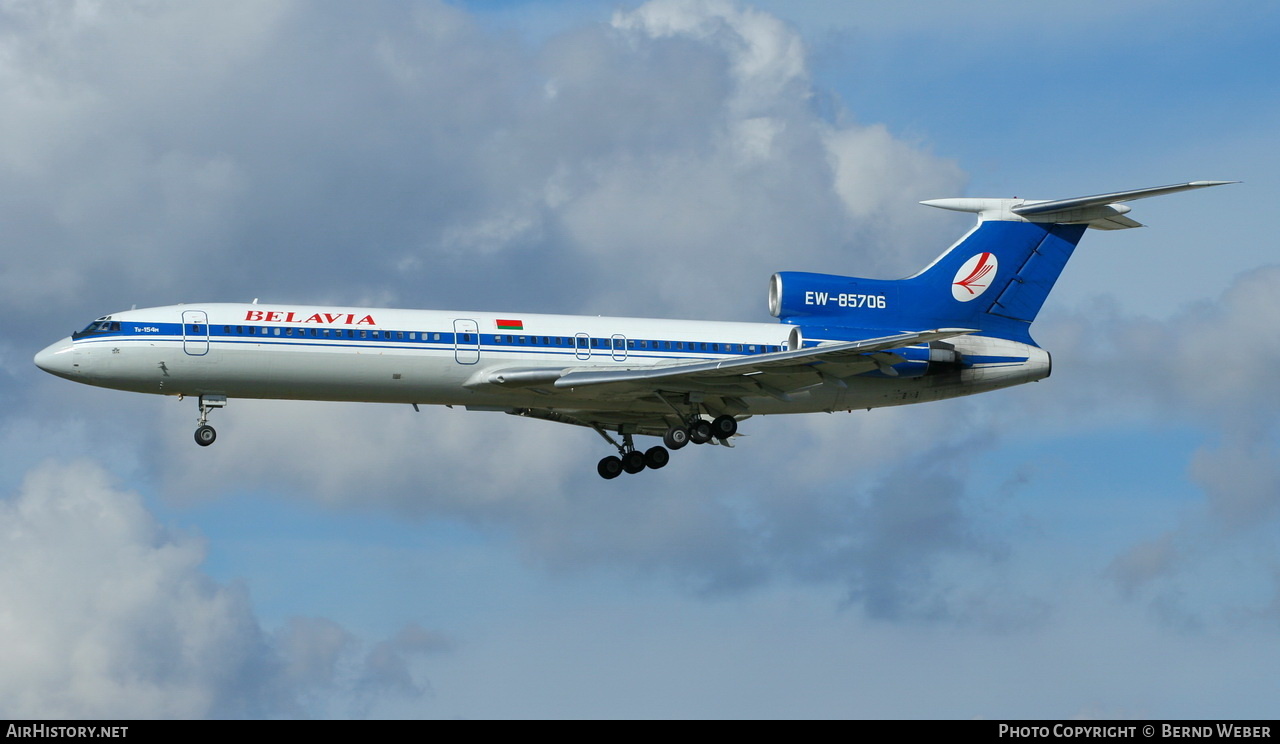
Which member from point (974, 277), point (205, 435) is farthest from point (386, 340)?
point (974, 277)

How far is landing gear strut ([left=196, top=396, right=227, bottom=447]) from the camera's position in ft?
130

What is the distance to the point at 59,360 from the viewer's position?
38.9m

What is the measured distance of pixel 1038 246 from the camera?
45.2m

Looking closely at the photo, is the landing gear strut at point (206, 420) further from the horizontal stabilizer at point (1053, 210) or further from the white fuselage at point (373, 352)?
the horizontal stabilizer at point (1053, 210)

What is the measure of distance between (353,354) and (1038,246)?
2012 centimetres

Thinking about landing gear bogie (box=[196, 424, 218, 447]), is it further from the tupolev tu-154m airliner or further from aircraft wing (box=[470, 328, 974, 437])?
aircraft wing (box=[470, 328, 974, 437])

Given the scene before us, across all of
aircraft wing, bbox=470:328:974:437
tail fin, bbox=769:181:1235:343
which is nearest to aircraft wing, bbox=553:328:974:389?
aircraft wing, bbox=470:328:974:437

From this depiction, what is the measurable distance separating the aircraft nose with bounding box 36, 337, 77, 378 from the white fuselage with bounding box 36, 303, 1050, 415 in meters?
0.03

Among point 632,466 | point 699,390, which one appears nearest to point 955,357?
point 699,390

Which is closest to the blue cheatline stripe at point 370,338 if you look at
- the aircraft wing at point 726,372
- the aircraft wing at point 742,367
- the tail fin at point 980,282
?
the aircraft wing at point 726,372

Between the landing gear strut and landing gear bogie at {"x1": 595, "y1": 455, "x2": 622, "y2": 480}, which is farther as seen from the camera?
landing gear bogie at {"x1": 595, "y1": 455, "x2": 622, "y2": 480}
